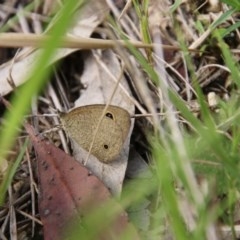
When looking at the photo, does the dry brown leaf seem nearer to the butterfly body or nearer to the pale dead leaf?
the butterfly body

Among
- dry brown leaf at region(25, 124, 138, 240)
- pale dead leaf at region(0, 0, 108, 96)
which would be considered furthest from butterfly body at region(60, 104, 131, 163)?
pale dead leaf at region(0, 0, 108, 96)

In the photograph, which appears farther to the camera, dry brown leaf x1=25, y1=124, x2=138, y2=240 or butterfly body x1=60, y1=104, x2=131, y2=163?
butterfly body x1=60, y1=104, x2=131, y2=163

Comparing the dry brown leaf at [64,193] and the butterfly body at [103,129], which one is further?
the butterfly body at [103,129]

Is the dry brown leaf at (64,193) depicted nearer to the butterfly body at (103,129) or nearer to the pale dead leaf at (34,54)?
the butterfly body at (103,129)

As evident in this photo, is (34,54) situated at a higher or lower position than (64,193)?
higher

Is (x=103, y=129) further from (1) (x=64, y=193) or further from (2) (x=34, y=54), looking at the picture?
(2) (x=34, y=54)

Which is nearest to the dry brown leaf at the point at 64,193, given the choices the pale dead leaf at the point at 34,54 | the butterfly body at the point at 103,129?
the butterfly body at the point at 103,129

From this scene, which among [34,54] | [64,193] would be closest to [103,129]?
[64,193]

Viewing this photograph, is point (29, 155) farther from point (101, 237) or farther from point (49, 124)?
point (101, 237)

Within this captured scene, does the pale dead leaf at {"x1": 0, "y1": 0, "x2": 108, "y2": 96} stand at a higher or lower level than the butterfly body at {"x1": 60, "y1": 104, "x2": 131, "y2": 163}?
higher
